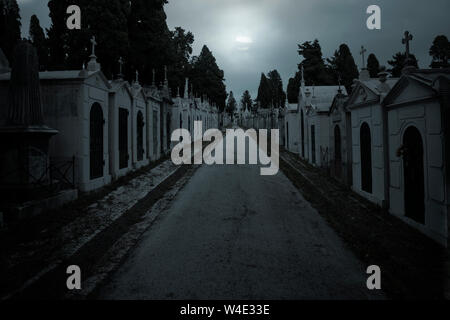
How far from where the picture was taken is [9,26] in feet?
104

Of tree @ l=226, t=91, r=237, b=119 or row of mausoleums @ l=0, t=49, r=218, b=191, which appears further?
tree @ l=226, t=91, r=237, b=119

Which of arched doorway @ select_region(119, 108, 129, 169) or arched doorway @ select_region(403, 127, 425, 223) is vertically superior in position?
arched doorway @ select_region(119, 108, 129, 169)

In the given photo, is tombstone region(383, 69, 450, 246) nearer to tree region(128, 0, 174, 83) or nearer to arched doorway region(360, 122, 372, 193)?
arched doorway region(360, 122, 372, 193)

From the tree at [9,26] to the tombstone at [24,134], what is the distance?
86.7 feet

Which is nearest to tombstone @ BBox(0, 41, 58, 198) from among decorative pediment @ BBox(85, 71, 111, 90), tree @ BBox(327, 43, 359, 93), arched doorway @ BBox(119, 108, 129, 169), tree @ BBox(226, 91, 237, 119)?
decorative pediment @ BBox(85, 71, 111, 90)

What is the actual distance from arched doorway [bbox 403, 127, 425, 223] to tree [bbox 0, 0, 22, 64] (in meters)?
34.2

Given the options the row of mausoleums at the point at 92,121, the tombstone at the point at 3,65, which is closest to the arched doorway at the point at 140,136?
the row of mausoleums at the point at 92,121

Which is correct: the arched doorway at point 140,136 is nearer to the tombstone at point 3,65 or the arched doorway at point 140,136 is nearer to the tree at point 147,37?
the tombstone at point 3,65

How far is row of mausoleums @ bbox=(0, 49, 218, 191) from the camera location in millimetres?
9875

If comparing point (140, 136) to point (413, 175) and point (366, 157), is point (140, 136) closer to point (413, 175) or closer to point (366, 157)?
point (366, 157)

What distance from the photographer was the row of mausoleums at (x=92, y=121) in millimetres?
9875

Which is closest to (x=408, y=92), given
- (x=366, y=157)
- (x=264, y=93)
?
(x=366, y=157)

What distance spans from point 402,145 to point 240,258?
4.84m
